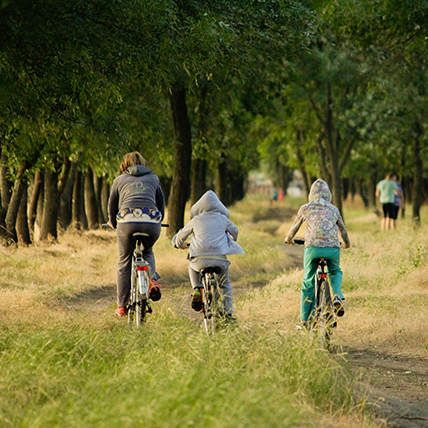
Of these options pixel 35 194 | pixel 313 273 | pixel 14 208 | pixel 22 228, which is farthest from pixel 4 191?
pixel 313 273

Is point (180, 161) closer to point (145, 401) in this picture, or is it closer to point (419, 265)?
point (419, 265)

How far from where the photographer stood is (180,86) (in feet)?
56.3

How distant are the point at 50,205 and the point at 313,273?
40.9ft

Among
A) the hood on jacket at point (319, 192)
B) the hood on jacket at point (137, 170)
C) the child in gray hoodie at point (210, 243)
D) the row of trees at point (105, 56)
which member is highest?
the row of trees at point (105, 56)

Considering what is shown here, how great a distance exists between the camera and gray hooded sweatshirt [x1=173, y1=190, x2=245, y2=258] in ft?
25.9

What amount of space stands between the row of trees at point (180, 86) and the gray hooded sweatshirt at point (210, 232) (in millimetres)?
1634

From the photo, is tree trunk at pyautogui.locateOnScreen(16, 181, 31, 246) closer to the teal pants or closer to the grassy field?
the grassy field

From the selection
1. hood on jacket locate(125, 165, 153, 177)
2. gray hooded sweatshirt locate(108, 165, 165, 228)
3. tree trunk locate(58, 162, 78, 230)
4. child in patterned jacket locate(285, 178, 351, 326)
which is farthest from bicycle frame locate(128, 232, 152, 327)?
tree trunk locate(58, 162, 78, 230)

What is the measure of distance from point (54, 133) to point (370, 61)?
29.3 ft

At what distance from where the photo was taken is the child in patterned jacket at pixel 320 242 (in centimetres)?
811

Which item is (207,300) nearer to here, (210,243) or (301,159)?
(210,243)

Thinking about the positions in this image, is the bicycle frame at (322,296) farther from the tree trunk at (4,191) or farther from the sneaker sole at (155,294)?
the tree trunk at (4,191)

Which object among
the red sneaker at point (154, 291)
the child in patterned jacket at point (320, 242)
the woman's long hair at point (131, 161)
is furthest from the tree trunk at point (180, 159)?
the red sneaker at point (154, 291)

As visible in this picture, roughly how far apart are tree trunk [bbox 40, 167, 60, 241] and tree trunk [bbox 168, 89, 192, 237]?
3.23m
